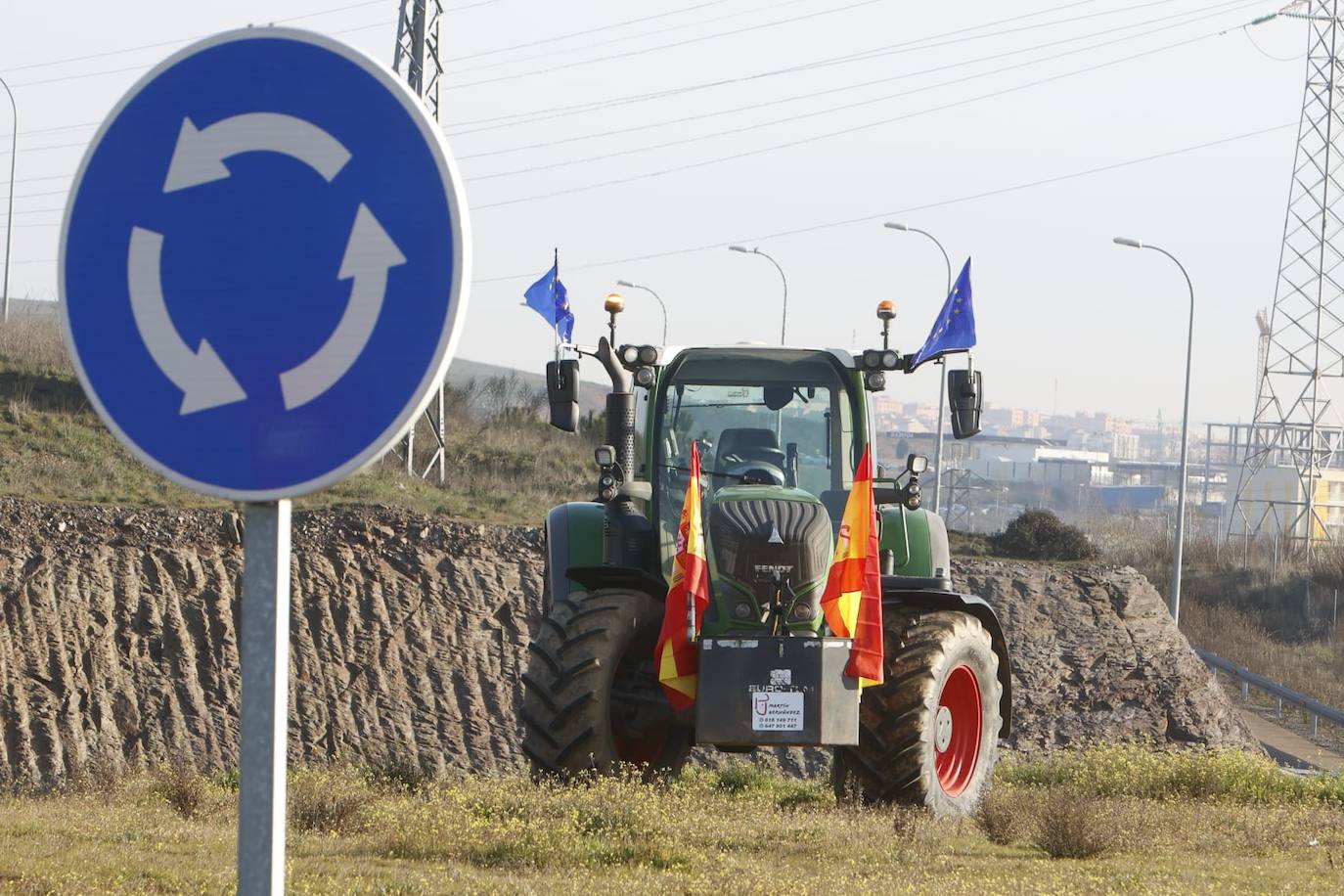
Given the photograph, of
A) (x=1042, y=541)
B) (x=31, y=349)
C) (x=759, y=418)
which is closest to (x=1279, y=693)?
(x=1042, y=541)

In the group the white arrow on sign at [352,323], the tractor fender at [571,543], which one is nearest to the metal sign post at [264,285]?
the white arrow on sign at [352,323]

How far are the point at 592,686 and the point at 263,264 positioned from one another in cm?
709

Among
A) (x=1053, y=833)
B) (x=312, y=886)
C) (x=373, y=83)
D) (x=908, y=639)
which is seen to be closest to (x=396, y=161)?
(x=373, y=83)

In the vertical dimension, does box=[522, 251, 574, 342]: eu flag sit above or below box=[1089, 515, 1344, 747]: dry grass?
above

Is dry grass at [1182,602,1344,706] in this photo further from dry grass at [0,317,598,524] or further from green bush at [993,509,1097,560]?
dry grass at [0,317,598,524]

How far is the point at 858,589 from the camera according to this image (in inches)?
372

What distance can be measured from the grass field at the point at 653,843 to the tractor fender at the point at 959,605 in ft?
2.46

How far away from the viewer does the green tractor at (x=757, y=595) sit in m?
9.45

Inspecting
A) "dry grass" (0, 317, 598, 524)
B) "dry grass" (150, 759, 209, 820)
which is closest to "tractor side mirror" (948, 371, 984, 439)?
"dry grass" (150, 759, 209, 820)

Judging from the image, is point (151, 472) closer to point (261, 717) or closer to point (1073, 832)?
point (1073, 832)

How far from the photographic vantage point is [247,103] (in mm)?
2857

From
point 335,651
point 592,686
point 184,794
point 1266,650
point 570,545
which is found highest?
point 570,545

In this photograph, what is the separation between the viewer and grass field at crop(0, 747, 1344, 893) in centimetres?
650

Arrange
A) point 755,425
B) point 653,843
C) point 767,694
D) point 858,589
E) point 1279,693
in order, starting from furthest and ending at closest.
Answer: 1. point 1279,693
2. point 755,425
3. point 858,589
4. point 767,694
5. point 653,843
